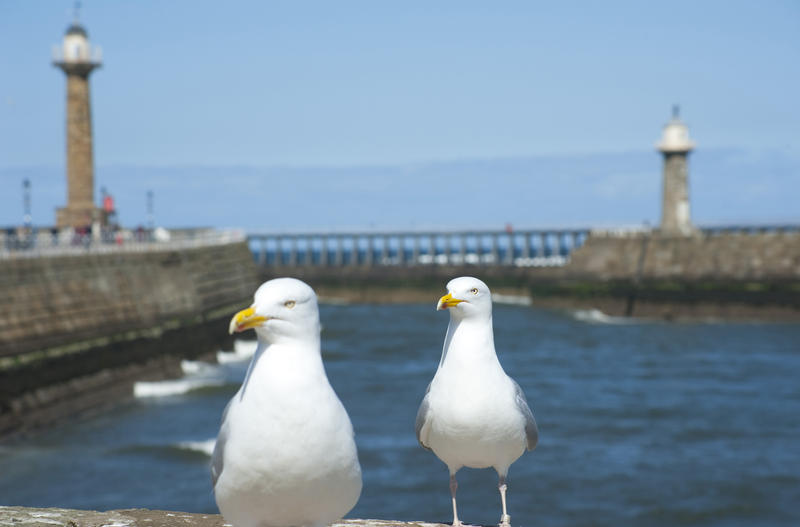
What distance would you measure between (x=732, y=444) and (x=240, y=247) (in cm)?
2686

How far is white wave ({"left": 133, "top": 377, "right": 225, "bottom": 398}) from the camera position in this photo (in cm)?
2442

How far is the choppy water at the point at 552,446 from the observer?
15.1m

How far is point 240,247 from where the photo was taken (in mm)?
42344

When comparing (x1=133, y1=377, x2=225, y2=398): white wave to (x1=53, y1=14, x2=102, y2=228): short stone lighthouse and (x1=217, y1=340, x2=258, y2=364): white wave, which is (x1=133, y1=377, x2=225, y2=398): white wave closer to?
(x1=217, y1=340, x2=258, y2=364): white wave

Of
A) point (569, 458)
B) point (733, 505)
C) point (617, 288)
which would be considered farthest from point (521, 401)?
point (617, 288)

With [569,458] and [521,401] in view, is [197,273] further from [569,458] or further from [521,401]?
[521,401]

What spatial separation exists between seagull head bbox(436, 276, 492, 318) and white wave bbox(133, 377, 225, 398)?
21.0 m

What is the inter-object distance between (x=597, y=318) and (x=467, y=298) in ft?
151

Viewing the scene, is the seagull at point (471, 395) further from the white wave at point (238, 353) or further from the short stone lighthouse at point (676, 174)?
the short stone lighthouse at point (676, 174)

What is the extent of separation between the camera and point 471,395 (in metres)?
4.33

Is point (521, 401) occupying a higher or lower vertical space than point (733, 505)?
higher

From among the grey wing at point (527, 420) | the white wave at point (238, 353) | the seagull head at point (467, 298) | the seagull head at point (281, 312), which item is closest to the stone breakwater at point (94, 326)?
the white wave at point (238, 353)

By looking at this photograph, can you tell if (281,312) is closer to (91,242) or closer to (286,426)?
(286,426)

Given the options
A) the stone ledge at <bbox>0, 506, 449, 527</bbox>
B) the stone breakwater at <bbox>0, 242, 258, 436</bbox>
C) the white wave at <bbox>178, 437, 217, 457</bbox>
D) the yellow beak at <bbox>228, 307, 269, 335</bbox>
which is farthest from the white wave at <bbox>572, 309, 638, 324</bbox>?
the yellow beak at <bbox>228, 307, 269, 335</bbox>
